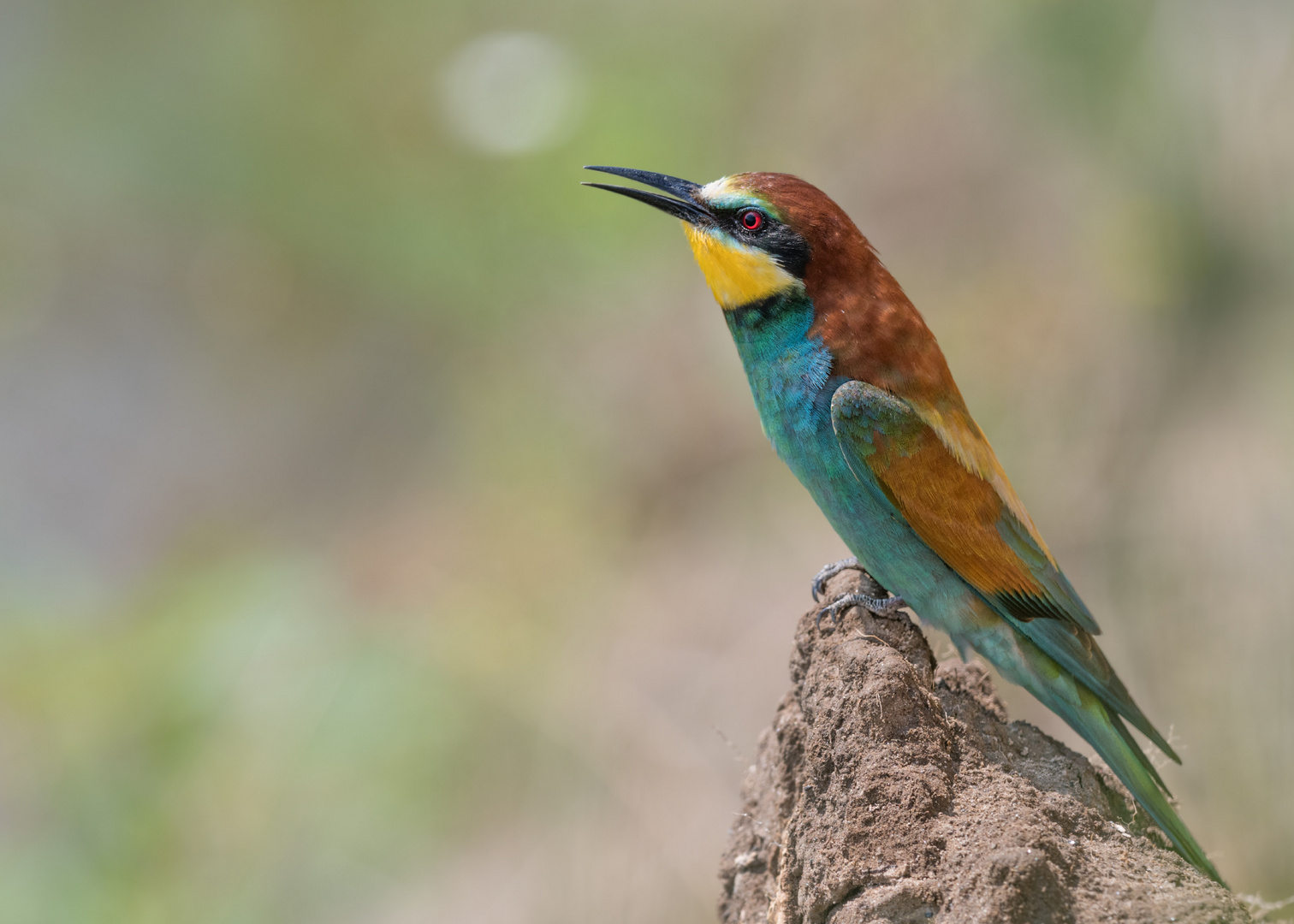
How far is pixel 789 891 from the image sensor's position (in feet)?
7.66

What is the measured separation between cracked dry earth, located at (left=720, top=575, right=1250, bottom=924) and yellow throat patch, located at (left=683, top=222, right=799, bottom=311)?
34.0 inches

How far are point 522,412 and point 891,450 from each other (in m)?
6.51

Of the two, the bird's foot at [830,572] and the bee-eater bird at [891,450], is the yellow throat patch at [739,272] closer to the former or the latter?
the bee-eater bird at [891,450]

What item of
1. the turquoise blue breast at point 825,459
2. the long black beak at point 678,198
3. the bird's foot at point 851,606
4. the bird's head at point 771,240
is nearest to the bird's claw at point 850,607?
the bird's foot at point 851,606

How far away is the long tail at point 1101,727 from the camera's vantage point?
2.36 m

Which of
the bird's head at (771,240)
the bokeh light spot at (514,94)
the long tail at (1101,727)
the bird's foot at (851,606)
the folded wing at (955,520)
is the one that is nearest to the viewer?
the long tail at (1101,727)

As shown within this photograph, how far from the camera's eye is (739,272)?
296cm

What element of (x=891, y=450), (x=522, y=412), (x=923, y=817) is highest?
(x=522, y=412)

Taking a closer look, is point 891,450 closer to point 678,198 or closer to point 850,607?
point 850,607

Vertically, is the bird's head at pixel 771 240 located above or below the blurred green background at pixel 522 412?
Answer: below

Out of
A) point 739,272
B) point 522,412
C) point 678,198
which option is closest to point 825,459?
point 739,272

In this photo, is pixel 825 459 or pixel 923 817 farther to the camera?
pixel 825 459

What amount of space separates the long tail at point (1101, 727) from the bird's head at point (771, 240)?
1044 mm

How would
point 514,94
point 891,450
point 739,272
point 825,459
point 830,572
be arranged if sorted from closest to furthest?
point 891,450, point 825,459, point 739,272, point 830,572, point 514,94
